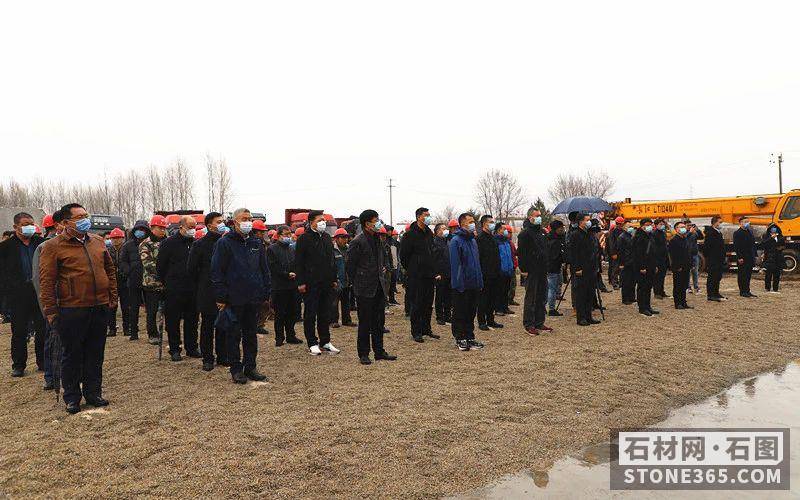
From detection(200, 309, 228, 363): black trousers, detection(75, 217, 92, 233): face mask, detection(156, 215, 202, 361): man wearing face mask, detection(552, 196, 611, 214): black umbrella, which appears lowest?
detection(200, 309, 228, 363): black trousers

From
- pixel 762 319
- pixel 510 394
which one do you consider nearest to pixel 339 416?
pixel 510 394

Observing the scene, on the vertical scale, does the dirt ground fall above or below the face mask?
below

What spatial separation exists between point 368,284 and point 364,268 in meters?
0.22

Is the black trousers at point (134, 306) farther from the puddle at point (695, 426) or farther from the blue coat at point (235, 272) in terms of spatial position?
the puddle at point (695, 426)

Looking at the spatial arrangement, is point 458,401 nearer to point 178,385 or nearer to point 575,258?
point 178,385

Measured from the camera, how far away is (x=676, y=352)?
25.1ft

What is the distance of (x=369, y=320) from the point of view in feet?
24.8

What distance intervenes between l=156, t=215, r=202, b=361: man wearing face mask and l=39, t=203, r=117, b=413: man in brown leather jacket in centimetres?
192

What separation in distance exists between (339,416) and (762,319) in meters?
9.03

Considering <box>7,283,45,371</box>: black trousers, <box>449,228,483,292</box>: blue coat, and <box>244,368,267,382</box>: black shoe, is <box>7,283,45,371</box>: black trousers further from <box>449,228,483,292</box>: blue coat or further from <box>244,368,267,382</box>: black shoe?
<box>449,228,483,292</box>: blue coat

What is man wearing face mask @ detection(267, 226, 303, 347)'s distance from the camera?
9070 mm

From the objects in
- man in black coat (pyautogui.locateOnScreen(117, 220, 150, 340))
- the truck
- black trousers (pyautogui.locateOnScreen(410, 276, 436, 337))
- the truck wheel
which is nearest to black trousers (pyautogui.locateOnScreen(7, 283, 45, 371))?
man in black coat (pyautogui.locateOnScreen(117, 220, 150, 340))

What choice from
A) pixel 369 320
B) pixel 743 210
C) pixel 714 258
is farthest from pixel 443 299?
pixel 743 210

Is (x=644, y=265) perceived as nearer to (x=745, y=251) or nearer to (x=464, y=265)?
(x=745, y=251)
